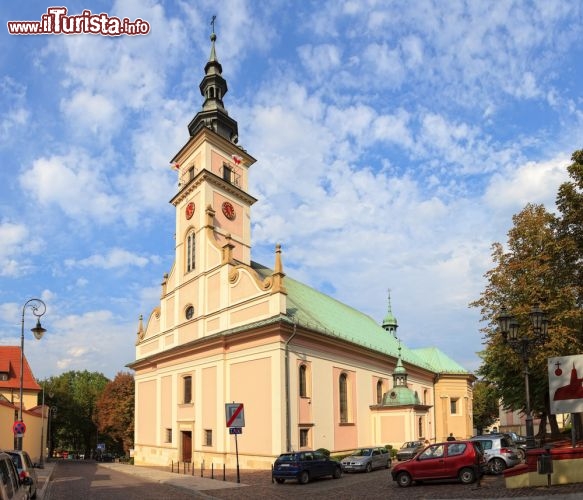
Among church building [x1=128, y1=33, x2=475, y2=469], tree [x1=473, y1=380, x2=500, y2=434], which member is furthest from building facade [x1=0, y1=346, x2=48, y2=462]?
tree [x1=473, y1=380, x2=500, y2=434]

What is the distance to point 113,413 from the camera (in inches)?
2564

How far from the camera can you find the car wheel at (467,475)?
63.1 ft

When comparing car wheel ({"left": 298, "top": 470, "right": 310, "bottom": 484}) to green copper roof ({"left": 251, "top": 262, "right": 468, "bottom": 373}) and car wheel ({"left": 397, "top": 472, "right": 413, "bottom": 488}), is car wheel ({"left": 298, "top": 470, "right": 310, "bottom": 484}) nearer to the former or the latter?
car wheel ({"left": 397, "top": 472, "right": 413, "bottom": 488})

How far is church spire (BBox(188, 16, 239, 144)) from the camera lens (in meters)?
41.1

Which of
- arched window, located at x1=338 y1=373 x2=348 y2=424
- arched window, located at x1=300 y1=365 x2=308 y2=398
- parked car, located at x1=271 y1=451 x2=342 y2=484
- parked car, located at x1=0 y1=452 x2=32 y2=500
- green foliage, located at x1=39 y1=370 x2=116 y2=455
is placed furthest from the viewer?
green foliage, located at x1=39 y1=370 x2=116 y2=455

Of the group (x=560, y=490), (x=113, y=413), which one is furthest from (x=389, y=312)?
(x=560, y=490)

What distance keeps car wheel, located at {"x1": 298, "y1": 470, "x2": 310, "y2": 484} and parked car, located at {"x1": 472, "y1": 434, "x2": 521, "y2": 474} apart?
7.31m

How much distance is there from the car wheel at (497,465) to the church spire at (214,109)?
28326 mm

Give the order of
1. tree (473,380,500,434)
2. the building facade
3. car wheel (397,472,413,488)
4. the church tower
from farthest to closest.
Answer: tree (473,380,500,434)
the building facade
the church tower
car wheel (397,472,413,488)

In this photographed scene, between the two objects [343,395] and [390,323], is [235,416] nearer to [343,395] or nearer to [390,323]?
[343,395]

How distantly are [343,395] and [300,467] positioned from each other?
1296 cm

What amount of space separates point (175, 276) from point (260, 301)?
11.1m

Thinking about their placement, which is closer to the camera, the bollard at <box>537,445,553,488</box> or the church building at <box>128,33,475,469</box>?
the bollard at <box>537,445,553,488</box>

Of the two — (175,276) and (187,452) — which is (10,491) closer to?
(187,452)
